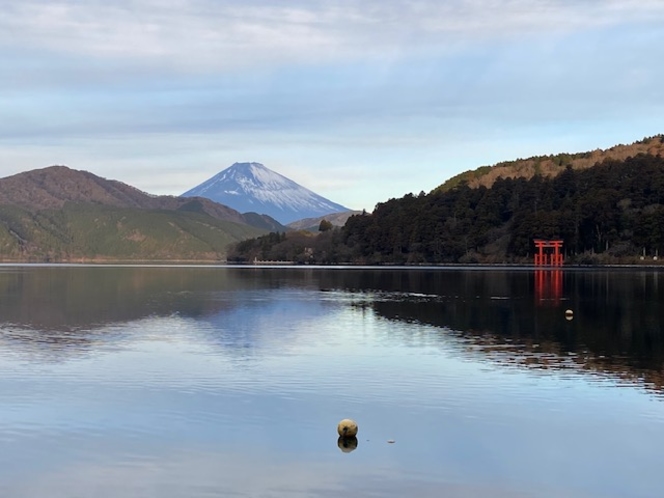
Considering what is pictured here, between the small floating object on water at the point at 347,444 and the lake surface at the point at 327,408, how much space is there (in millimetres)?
113

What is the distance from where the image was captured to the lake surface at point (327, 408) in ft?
57.0

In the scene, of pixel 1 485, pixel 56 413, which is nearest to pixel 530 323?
pixel 56 413

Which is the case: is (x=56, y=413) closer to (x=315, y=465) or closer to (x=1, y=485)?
(x=1, y=485)

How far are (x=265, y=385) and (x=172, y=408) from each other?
4.50 metres

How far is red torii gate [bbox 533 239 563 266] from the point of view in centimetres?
17188

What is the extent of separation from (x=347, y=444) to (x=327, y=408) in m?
4.19

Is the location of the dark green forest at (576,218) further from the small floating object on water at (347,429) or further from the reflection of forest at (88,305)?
the small floating object on water at (347,429)

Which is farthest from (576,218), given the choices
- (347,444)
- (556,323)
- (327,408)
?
(347,444)

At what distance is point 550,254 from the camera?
17850 cm

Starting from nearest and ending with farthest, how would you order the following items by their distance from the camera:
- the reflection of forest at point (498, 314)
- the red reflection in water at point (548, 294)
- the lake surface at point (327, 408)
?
the lake surface at point (327, 408) → the reflection of forest at point (498, 314) → the red reflection in water at point (548, 294)

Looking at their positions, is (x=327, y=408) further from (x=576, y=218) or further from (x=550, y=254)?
(x=550, y=254)

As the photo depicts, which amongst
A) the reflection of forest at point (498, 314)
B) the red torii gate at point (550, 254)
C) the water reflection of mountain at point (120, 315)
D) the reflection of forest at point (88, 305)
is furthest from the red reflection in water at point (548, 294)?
the red torii gate at point (550, 254)

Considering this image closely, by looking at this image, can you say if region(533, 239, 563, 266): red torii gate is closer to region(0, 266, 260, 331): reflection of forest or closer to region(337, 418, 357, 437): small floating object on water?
region(0, 266, 260, 331): reflection of forest

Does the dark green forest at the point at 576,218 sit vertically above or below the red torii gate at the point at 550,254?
above
